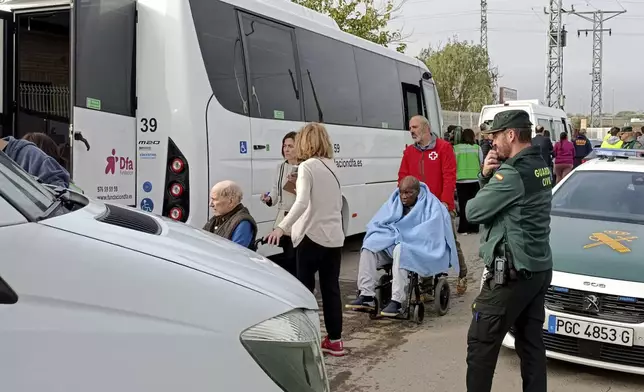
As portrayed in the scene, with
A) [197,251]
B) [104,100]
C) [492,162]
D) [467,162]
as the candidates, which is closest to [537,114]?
[467,162]

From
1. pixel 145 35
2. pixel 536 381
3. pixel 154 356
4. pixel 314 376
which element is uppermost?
pixel 145 35

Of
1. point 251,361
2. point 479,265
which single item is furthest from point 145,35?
point 479,265

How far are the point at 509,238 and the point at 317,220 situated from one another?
5.41 feet

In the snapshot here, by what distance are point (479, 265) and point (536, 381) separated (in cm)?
512

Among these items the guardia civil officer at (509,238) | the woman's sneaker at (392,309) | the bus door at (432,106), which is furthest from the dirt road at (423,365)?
the bus door at (432,106)

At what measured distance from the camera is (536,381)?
3598 mm

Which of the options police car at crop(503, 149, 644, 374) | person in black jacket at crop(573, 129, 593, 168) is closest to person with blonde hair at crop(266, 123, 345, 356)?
police car at crop(503, 149, 644, 374)

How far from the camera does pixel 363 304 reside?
5.82 m

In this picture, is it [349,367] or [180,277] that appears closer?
[180,277]

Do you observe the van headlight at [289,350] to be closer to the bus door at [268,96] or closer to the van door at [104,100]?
the van door at [104,100]

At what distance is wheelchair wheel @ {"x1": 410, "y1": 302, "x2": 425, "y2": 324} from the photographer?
5.86 metres

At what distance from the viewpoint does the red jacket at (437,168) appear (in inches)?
265

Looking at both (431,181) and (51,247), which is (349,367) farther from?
(51,247)

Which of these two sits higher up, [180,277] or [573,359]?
[180,277]
